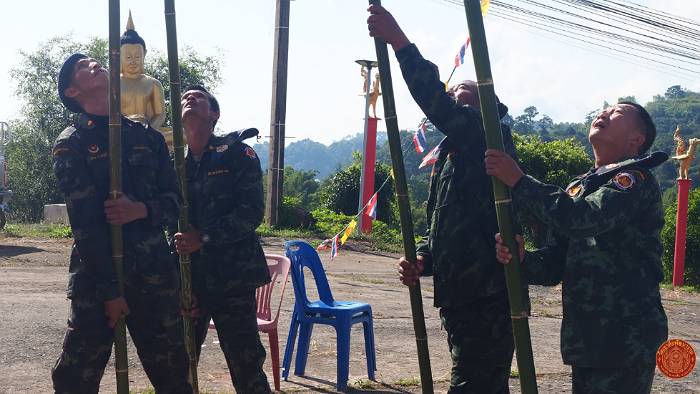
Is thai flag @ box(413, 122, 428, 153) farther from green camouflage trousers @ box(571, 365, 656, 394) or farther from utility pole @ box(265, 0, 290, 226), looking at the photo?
green camouflage trousers @ box(571, 365, 656, 394)

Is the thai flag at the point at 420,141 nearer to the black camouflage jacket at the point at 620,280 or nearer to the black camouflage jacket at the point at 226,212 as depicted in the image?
the black camouflage jacket at the point at 226,212

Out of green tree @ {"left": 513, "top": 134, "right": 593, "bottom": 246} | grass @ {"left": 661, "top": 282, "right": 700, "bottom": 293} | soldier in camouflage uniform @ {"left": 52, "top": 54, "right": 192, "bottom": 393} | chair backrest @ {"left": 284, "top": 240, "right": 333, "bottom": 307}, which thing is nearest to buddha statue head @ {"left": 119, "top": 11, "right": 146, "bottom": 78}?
chair backrest @ {"left": 284, "top": 240, "right": 333, "bottom": 307}

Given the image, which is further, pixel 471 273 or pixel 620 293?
pixel 471 273

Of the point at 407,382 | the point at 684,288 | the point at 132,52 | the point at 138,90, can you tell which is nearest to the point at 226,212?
the point at 407,382

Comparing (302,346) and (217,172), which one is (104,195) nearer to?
(217,172)

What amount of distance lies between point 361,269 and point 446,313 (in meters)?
10.8

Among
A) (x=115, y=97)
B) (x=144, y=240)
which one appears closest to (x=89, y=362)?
(x=144, y=240)

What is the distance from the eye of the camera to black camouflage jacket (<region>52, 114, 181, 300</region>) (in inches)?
145

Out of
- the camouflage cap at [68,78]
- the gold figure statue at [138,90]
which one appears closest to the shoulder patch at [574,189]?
the camouflage cap at [68,78]

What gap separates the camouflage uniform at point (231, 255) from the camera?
4523 mm

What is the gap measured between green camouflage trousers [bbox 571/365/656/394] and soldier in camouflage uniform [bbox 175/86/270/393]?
1795 mm

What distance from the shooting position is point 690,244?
16.1 meters

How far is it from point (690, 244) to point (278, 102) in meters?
8.83

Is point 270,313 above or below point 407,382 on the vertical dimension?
above
